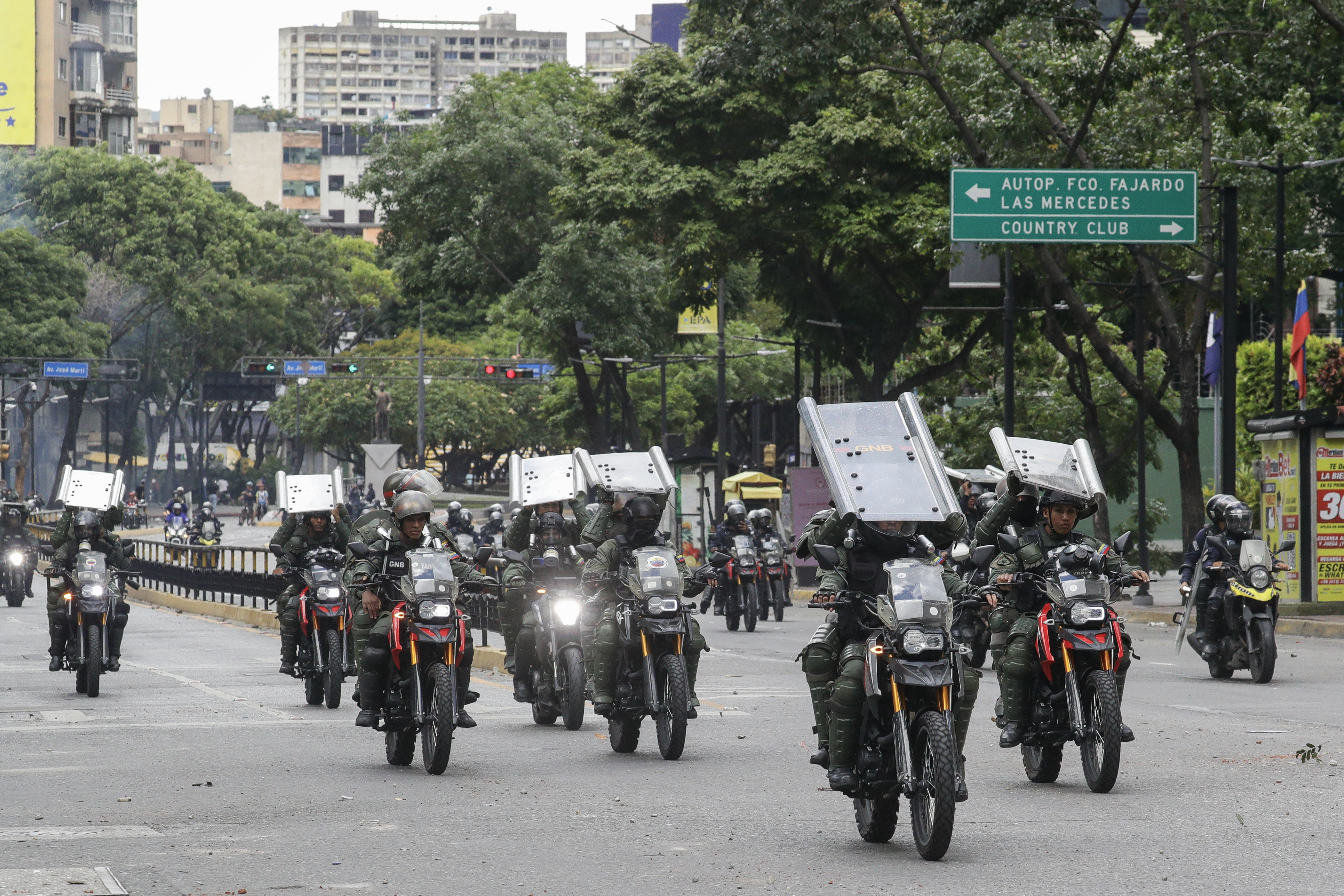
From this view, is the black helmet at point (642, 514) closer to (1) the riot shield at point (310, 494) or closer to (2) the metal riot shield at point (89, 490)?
(1) the riot shield at point (310, 494)

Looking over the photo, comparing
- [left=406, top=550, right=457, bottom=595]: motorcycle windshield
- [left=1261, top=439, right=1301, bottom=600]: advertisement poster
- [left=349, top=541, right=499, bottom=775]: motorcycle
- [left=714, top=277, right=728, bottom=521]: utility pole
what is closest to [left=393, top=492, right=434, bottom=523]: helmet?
[left=349, top=541, right=499, bottom=775]: motorcycle

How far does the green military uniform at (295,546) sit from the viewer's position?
1645 cm

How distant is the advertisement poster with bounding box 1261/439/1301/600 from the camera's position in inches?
1041

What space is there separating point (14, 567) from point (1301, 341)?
2197 cm

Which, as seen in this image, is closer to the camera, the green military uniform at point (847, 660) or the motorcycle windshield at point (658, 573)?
the green military uniform at point (847, 660)

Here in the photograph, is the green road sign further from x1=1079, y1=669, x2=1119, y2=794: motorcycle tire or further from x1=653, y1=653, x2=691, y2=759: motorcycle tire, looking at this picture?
x1=1079, y1=669, x2=1119, y2=794: motorcycle tire

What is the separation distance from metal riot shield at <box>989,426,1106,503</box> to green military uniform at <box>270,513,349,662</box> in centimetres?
748

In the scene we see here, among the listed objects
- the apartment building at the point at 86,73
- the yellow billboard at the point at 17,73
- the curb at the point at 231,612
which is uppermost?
the apartment building at the point at 86,73

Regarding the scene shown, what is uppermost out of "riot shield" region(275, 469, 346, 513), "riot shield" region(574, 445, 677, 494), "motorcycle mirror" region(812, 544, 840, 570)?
"riot shield" region(574, 445, 677, 494)

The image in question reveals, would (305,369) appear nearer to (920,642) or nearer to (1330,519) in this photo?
(1330,519)

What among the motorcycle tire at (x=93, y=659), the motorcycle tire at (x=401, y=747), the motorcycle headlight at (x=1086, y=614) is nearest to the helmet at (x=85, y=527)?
the motorcycle tire at (x=93, y=659)

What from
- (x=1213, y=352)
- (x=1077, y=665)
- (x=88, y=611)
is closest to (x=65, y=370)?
(x=1213, y=352)

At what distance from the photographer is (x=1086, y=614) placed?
33.5 ft

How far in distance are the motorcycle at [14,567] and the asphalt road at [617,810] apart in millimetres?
19606
